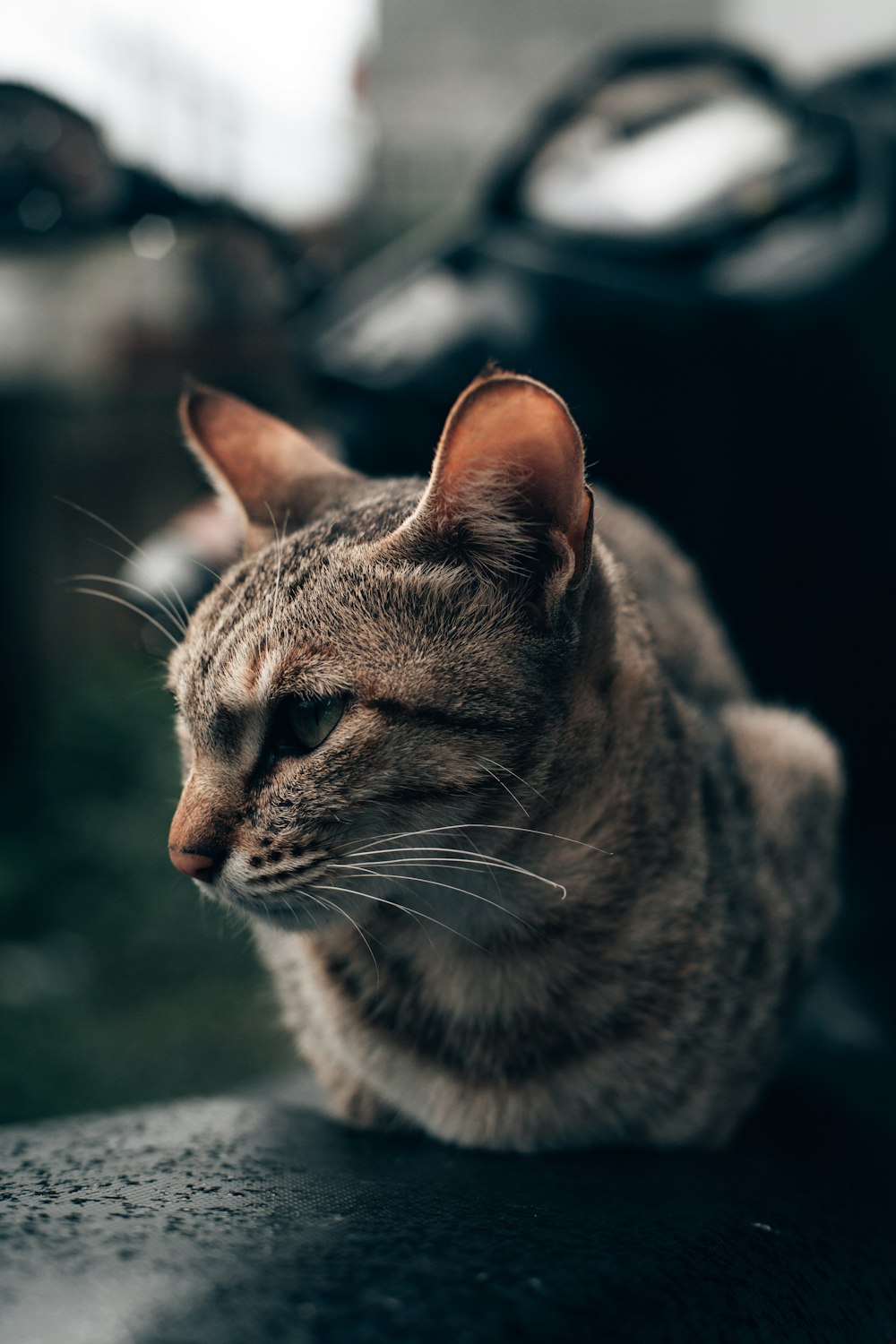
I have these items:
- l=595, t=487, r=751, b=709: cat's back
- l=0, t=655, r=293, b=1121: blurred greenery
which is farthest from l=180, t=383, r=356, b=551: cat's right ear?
l=0, t=655, r=293, b=1121: blurred greenery

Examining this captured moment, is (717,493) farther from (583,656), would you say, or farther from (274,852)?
(274,852)

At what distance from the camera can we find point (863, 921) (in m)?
1.22

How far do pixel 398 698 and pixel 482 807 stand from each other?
0.30 feet

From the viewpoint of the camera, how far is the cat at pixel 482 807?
2.06 feet

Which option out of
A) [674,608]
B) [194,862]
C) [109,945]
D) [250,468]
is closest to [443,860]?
[194,862]

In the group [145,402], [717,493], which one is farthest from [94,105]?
[145,402]

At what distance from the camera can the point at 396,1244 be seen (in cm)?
46

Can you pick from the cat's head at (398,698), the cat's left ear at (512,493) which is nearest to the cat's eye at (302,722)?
the cat's head at (398,698)

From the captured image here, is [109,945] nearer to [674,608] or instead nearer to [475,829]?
[674,608]

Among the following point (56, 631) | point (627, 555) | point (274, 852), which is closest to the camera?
point (274, 852)

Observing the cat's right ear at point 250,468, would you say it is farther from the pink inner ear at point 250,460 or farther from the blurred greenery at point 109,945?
the blurred greenery at point 109,945

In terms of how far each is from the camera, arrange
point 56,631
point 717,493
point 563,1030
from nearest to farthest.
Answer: point 563,1030
point 717,493
point 56,631

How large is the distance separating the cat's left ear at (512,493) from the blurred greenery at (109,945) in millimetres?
904

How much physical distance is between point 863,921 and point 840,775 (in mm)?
251
